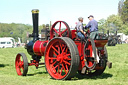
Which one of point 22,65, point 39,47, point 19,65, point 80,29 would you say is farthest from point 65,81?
point 19,65

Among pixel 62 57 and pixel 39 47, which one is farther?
pixel 39 47

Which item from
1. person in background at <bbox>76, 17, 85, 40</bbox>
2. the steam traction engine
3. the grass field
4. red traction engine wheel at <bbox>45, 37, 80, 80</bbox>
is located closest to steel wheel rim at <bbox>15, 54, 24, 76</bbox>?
the grass field

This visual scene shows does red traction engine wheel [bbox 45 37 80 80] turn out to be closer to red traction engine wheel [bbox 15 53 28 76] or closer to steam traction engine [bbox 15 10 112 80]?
steam traction engine [bbox 15 10 112 80]

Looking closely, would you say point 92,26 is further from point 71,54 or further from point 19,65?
point 19,65

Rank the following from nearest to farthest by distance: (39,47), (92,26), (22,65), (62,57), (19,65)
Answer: (62,57) → (92,26) → (39,47) → (22,65) → (19,65)

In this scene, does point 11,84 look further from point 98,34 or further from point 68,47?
point 98,34

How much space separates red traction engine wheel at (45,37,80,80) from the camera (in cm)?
704

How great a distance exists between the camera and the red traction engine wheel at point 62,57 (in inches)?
277

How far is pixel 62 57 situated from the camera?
7.53 meters

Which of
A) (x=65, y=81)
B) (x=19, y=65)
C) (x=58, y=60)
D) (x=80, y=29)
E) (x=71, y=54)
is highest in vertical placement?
(x=80, y=29)

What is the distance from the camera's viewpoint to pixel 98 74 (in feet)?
27.7

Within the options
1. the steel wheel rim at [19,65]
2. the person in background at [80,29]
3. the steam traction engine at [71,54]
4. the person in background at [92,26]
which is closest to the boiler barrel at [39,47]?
the steam traction engine at [71,54]

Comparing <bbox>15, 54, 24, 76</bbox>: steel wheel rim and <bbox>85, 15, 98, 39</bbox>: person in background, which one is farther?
<bbox>15, 54, 24, 76</bbox>: steel wheel rim

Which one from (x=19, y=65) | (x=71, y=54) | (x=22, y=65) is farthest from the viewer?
(x=19, y=65)
